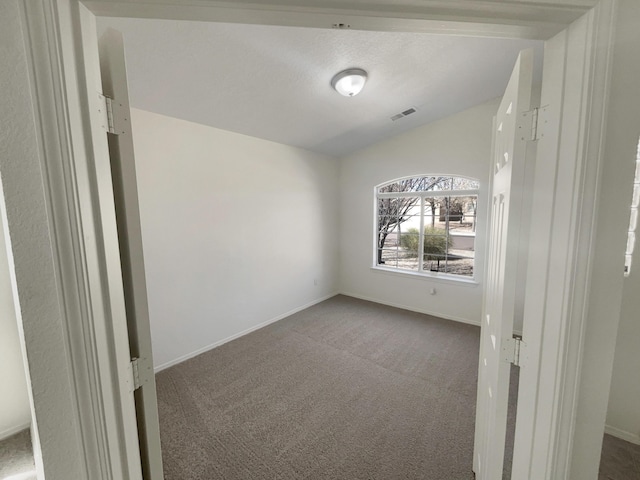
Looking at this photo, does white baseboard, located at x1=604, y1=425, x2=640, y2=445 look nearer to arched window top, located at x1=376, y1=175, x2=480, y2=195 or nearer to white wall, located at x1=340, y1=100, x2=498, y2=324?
white wall, located at x1=340, y1=100, x2=498, y2=324

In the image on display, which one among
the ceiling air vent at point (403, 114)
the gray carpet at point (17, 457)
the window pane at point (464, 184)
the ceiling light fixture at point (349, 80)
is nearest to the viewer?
the gray carpet at point (17, 457)

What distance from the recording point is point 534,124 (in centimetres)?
78

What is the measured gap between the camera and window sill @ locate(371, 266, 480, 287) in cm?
353

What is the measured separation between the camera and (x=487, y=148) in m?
3.24

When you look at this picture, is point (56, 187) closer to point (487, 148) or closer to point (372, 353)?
point (372, 353)

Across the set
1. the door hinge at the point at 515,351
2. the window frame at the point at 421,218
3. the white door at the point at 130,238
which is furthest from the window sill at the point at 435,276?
the white door at the point at 130,238

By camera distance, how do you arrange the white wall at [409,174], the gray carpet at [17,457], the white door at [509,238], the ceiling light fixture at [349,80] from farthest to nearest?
1. the white wall at [409,174]
2. the ceiling light fixture at [349,80]
3. the gray carpet at [17,457]
4. the white door at [509,238]

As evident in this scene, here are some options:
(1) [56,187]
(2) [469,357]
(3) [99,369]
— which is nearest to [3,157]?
(1) [56,187]

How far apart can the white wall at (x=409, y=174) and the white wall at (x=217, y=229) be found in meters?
0.80

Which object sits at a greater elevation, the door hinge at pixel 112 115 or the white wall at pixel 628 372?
the door hinge at pixel 112 115

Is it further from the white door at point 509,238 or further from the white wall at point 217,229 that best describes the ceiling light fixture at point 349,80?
the white door at point 509,238

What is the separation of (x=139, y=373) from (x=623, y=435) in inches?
116

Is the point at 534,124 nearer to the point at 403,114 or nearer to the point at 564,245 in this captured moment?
the point at 564,245

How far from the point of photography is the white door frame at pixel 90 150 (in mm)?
579
